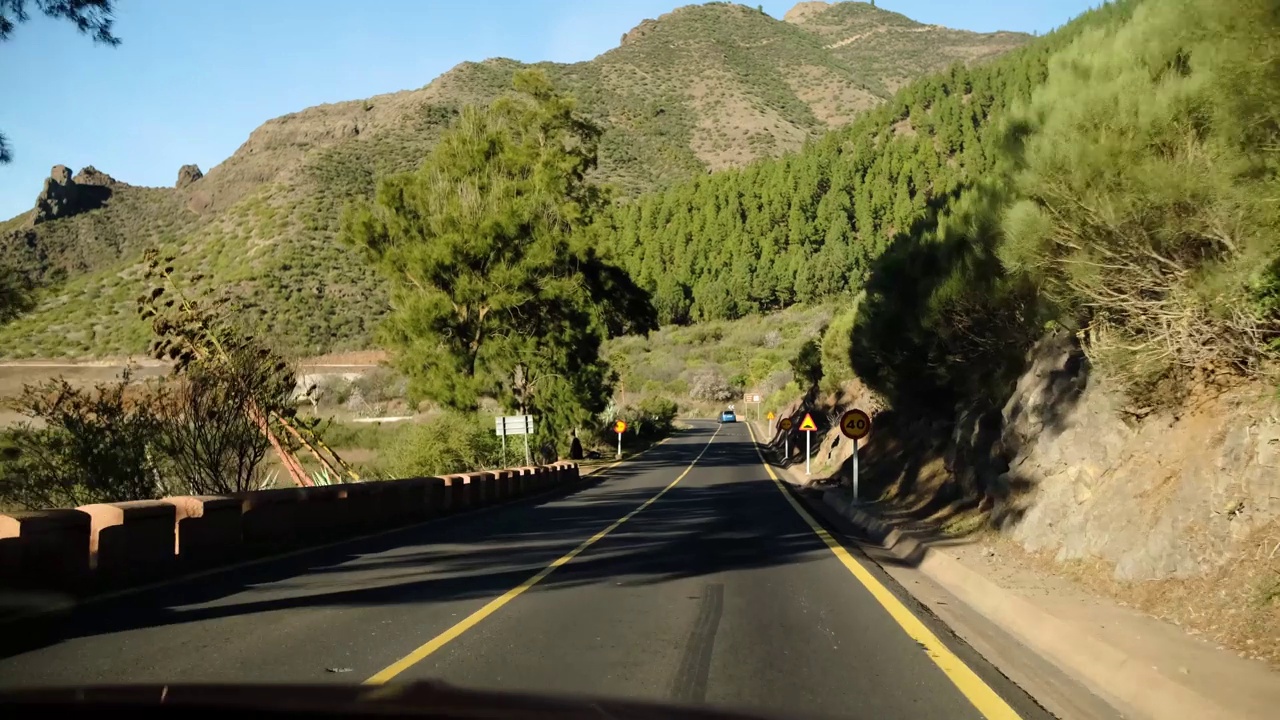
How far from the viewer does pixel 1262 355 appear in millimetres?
9727

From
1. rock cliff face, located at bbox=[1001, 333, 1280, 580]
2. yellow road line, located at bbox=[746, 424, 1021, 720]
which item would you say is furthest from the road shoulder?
rock cliff face, located at bbox=[1001, 333, 1280, 580]

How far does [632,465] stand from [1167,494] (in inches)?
1500

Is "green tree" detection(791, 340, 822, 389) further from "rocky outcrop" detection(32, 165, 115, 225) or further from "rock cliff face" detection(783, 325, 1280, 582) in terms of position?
"rocky outcrop" detection(32, 165, 115, 225)

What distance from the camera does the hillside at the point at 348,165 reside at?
51.2 metres

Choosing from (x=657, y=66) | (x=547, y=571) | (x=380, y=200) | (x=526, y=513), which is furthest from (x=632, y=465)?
(x=657, y=66)

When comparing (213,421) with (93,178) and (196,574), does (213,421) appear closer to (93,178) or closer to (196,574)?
(196,574)

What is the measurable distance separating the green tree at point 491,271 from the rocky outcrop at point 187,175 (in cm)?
6372

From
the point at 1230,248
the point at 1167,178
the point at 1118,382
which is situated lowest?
the point at 1118,382

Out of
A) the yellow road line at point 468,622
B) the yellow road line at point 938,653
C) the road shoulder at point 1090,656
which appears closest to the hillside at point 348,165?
the yellow road line at point 468,622

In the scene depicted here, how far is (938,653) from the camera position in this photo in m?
8.28

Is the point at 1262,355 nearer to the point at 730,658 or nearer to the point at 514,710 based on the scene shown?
the point at 730,658

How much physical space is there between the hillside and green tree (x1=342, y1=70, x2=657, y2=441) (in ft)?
14.2

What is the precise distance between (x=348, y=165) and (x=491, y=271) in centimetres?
4791

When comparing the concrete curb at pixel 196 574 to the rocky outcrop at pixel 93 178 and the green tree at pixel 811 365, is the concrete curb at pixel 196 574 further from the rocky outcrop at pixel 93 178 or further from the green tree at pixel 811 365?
the rocky outcrop at pixel 93 178
